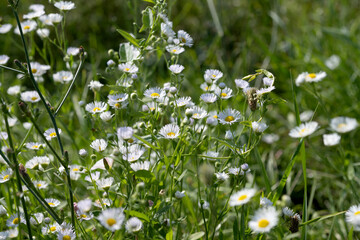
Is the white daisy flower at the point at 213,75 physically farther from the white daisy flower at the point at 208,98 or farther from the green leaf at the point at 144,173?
the green leaf at the point at 144,173

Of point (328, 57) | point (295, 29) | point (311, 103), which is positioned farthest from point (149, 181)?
point (295, 29)

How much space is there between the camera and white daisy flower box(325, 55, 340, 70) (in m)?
2.19

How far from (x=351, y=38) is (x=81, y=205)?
1836 mm

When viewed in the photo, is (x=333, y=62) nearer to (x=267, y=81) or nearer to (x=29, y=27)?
(x=267, y=81)

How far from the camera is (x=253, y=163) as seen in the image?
6.08 ft

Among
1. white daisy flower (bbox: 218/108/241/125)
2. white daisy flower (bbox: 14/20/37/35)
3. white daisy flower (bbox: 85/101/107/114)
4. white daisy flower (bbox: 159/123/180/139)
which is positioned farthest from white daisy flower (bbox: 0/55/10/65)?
white daisy flower (bbox: 218/108/241/125)

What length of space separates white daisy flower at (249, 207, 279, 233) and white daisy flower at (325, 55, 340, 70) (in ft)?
5.28

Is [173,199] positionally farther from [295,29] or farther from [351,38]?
[295,29]

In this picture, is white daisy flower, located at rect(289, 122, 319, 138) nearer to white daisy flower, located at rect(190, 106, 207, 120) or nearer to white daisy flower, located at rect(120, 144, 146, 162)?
white daisy flower, located at rect(190, 106, 207, 120)

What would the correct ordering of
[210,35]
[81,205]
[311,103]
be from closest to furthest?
1. [81,205]
2. [311,103]
3. [210,35]

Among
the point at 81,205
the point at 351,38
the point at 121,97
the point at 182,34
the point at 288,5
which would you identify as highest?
the point at 288,5

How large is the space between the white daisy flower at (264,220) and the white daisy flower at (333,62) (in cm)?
161

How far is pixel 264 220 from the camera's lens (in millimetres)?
772

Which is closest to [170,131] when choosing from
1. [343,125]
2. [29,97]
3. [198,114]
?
[198,114]
